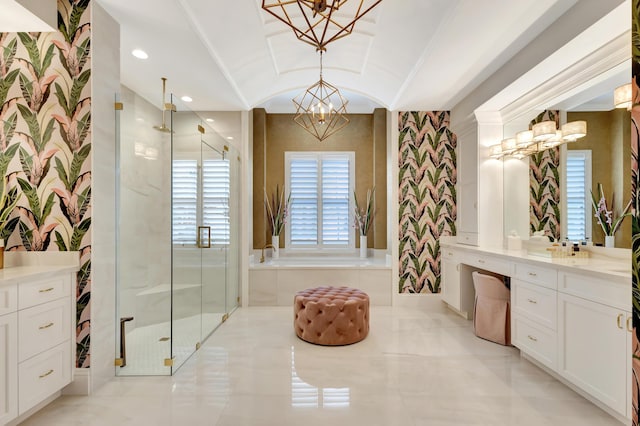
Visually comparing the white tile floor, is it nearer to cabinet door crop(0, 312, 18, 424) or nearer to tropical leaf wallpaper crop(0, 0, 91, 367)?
cabinet door crop(0, 312, 18, 424)

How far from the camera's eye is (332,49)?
3588mm

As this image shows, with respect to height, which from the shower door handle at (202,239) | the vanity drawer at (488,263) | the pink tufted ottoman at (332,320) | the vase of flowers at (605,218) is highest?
the vase of flowers at (605,218)

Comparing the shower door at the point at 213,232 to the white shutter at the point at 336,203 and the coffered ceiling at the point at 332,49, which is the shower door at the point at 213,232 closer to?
the coffered ceiling at the point at 332,49

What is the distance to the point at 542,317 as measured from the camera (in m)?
2.58

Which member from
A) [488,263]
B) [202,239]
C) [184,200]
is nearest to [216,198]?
[202,239]

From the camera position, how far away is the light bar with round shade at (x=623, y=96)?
2305 mm

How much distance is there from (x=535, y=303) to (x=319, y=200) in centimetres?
370

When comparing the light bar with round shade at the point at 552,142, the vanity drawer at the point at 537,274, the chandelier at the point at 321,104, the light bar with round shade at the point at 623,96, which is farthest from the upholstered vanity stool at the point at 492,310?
the chandelier at the point at 321,104

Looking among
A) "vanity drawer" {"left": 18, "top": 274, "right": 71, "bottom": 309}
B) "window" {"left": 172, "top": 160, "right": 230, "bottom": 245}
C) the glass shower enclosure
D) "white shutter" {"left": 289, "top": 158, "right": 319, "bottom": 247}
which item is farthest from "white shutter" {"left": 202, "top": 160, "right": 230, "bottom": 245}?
"white shutter" {"left": 289, "top": 158, "right": 319, "bottom": 247}

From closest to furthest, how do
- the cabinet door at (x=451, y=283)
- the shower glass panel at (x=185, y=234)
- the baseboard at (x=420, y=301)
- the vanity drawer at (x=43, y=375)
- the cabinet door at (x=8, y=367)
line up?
the cabinet door at (x=8, y=367) → the vanity drawer at (x=43, y=375) → the shower glass panel at (x=185, y=234) → the cabinet door at (x=451, y=283) → the baseboard at (x=420, y=301)

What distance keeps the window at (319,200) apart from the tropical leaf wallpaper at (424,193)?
4.42ft

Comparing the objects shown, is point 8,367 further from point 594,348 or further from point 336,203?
point 336,203

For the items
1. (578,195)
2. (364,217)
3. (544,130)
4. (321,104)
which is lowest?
(364,217)

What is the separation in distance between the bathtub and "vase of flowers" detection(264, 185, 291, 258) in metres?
0.86
